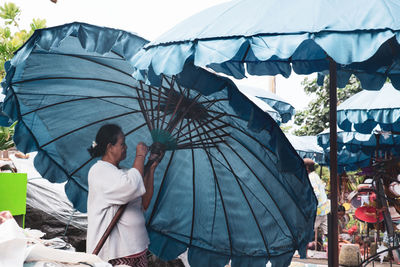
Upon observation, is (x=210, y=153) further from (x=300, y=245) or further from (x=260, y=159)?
(x=300, y=245)

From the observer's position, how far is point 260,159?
414cm

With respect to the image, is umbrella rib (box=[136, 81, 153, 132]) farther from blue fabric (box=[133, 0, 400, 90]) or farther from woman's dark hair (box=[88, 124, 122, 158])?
blue fabric (box=[133, 0, 400, 90])

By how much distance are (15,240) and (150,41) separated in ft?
5.86

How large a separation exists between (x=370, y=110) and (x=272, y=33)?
395cm

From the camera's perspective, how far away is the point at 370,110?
6000 mm

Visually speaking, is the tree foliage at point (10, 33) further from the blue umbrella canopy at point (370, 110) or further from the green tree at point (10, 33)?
the blue umbrella canopy at point (370, 110)

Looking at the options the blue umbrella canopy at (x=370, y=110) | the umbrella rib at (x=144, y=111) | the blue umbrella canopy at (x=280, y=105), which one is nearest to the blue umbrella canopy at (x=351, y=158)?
the blue umbrella canopy at (x=280, y=105)

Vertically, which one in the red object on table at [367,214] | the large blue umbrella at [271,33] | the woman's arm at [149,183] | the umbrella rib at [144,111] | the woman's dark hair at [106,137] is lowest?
the red object on table at [367,214]

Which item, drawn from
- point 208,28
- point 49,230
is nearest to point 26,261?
point 208,28

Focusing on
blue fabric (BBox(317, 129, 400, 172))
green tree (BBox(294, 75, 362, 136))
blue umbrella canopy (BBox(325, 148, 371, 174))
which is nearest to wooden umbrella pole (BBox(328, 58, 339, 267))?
blue fabric (BBox(317, 129, 400, 172))

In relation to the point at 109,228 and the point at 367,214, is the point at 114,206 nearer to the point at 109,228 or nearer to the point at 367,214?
the point at 109,228

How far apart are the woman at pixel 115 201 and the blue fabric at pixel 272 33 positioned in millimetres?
799

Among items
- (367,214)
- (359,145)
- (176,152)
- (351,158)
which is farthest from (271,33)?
(351,158)

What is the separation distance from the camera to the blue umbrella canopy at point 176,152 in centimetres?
395
